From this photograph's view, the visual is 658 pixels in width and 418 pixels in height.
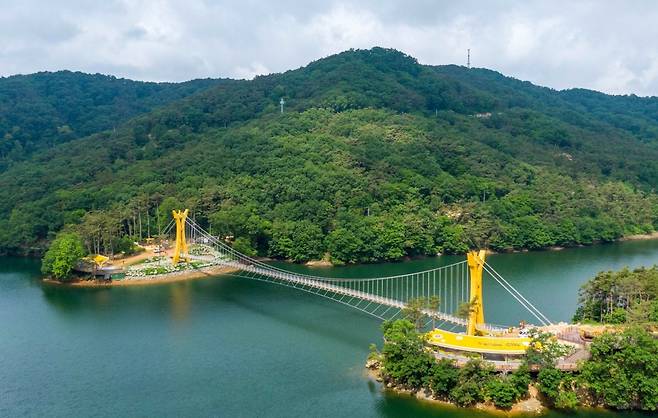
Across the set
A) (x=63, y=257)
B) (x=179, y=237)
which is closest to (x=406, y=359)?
(x=179, y=237)

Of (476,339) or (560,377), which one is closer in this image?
(560,377)

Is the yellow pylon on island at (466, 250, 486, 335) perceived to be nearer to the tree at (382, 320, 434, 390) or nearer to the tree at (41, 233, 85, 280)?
the tree at (382, 320, 434, 390)

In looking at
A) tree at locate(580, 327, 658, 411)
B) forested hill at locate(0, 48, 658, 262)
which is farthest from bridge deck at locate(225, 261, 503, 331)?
forested hill at locate(0, 48, 658, 262)

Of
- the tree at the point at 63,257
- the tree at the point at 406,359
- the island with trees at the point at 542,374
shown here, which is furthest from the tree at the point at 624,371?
the tree at the point at 63,257

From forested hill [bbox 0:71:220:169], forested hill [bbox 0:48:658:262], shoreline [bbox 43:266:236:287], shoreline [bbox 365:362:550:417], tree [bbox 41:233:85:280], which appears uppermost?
forested hill [bbox 0:71:220:169]

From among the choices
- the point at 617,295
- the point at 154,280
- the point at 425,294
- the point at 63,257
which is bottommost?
the point at 425,294

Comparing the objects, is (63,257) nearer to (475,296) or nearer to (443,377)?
(475,296)

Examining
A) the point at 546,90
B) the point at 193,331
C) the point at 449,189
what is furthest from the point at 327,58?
the point at 193,331
